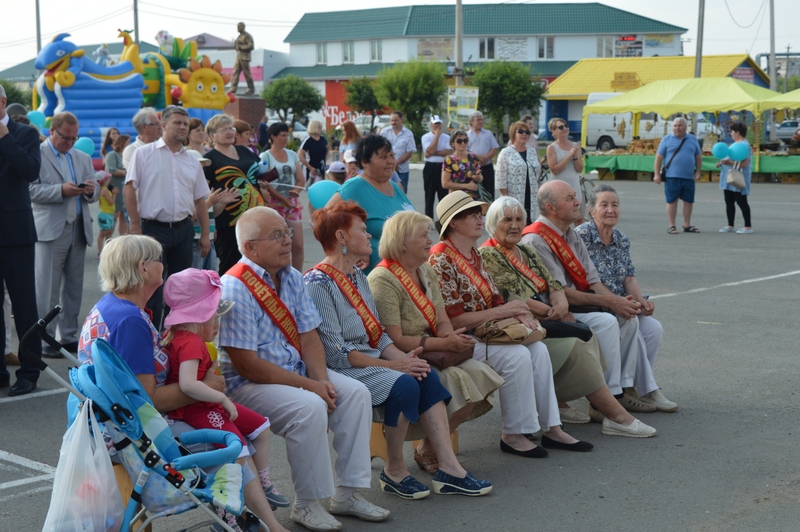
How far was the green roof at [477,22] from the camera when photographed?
80125 millimetres

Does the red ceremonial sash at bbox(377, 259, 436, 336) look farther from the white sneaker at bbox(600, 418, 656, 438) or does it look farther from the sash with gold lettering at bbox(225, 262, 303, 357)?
the white sneaker at bbox(600, 418, 656, 438)

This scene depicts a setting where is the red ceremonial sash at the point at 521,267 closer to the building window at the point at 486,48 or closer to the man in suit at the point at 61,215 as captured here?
the man in suit at the point at 61,215

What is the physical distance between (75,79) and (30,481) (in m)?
24.6

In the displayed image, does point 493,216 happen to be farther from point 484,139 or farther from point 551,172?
point 484,139

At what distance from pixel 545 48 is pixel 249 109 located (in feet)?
151

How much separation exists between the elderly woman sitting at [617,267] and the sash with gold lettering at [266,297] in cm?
274

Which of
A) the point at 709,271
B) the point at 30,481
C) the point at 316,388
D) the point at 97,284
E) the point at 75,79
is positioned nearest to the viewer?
the point at 316,388

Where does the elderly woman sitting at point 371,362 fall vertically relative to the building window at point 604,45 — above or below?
below

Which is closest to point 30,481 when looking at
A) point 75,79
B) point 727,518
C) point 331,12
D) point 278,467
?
point 278,467

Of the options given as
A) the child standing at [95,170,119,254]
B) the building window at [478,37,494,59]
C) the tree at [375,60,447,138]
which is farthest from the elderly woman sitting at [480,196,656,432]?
the building window at [478,37,494,59]

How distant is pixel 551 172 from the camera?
41.7 feet

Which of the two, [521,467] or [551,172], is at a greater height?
[551,172]

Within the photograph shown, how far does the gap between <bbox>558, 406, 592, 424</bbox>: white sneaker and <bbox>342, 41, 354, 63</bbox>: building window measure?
275 feet

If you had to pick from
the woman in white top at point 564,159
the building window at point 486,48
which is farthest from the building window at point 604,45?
the woman in white top at point 564,159
